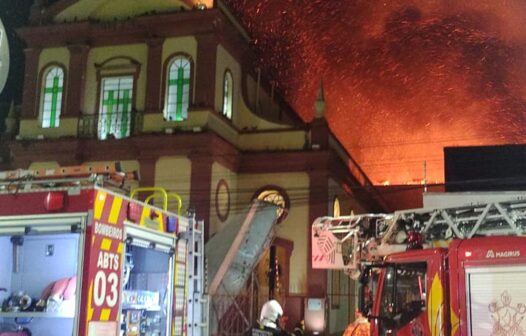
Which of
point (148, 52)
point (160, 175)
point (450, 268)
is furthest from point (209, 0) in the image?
point (450, 268)

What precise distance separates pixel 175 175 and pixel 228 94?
4181 millimetres

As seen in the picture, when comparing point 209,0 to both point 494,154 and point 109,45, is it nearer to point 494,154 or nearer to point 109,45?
point 109,45

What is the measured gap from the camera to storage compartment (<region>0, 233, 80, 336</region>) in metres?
6.32

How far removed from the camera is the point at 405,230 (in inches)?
403

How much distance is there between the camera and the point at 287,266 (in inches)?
869

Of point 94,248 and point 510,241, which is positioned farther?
point 510,241

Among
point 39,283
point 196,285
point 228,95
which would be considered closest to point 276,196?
point 228,95

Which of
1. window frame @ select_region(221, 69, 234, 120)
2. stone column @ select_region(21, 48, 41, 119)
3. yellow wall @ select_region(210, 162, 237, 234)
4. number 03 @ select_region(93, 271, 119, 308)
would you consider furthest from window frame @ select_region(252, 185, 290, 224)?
number 03 @ select_region(93, 271, 119, 308)

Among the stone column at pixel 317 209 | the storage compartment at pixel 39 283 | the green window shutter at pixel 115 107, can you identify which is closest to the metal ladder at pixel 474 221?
the storage compartment at pixel 39 283

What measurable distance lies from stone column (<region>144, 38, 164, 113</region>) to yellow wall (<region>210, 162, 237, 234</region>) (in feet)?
10.1

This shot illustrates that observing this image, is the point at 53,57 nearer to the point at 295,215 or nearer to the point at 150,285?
the point at 295,215

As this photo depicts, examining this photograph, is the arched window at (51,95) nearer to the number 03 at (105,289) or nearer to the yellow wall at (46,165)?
the yellow wall at (46,165)

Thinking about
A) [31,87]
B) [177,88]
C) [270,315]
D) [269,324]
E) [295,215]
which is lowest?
[269,324]

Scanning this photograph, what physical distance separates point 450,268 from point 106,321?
13.5 feet
